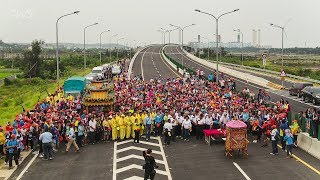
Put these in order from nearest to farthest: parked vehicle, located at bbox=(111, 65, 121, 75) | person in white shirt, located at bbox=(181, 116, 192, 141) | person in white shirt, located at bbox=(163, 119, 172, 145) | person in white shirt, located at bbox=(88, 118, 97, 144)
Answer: person in white shirt, located at bbox=(163, 119, 172, 145), person in white shirt, located at bbox=(88, 118, 97, 144), person in white shirt, located at bbox=(181, 116, 192, 141), parked vehicle, located at bbox=(111, 65, 121, 75)

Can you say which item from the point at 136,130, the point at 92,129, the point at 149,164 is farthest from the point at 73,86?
the point at 149,164

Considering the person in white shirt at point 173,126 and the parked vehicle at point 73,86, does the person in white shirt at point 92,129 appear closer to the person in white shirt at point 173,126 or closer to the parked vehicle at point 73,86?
the person in white shirt at point 173,126

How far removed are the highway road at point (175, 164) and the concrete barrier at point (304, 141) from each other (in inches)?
14.9

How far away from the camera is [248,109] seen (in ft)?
86.7

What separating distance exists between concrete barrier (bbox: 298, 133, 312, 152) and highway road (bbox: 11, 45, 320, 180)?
0.38m

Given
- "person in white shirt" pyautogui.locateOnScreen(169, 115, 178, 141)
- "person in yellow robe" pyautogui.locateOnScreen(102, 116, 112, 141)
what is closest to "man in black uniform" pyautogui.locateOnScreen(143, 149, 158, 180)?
"person in white shirt" pyautogui.locateOnScreen(169, 115, 178, 141)

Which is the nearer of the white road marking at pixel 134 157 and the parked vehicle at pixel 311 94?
the white road marking at pixel 134 157

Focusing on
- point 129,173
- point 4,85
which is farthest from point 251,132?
point 4,85

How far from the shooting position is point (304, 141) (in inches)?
868

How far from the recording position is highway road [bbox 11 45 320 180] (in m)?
18.0

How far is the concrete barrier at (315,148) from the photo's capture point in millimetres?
20406

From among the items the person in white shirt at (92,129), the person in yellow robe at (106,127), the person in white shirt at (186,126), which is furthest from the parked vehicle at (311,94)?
the person in white shirt at (92,129)

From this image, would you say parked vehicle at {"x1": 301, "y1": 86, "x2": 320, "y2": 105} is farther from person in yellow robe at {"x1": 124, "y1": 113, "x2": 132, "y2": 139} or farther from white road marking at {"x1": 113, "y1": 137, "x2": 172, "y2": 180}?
person in yellow robe at {"x1": 124, "y1": 113, "x2": 132, "y2": 139}

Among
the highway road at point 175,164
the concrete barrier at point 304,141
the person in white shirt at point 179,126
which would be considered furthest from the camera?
the person in white shirt at point 179,126
